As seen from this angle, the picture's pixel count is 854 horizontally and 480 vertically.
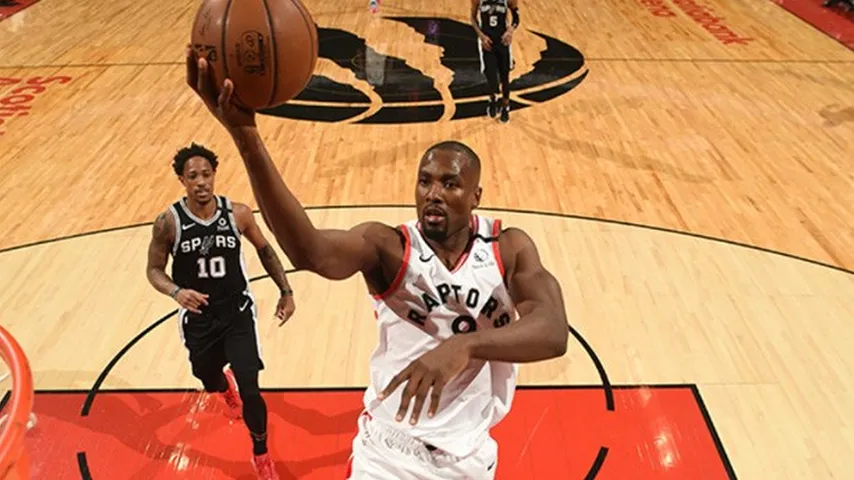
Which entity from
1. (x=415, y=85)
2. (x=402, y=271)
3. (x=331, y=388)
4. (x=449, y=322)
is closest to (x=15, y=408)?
(x=402, y=271)

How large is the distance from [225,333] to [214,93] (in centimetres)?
212

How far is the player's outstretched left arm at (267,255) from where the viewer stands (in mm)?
4098

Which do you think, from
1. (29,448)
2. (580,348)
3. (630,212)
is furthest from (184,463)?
(630,212)

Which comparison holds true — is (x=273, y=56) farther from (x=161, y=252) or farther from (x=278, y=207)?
(x=161, y=252)

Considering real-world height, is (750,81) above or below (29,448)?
below

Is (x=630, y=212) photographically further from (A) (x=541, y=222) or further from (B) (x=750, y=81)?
(B) (x=750, y=81)

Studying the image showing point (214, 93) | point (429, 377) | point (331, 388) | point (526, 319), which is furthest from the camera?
point (331, 388)

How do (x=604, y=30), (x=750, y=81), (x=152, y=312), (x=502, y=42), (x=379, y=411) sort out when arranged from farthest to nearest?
(x=604, y=30) → (x=750, y=81) → (x=502, y=42) → (x=152, y=312) → (x=379, y=411)

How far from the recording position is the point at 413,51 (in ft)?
37.2

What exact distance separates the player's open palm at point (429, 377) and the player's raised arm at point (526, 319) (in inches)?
3.0

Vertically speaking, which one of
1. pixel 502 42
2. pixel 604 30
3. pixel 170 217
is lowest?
pixel 604 30

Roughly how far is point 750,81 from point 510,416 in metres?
7.37

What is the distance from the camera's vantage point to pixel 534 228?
6574mm

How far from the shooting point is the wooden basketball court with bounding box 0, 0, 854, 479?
4434mm
